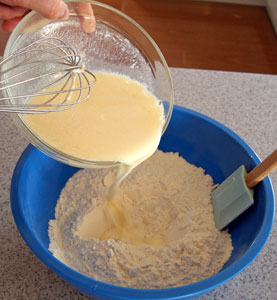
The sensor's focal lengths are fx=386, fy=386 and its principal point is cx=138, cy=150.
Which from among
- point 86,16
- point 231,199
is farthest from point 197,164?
point 86,16

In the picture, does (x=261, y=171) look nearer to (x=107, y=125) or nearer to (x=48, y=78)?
(x=107, y=125)

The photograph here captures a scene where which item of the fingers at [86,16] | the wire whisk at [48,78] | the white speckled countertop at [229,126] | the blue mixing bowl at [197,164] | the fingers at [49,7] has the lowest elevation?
the white speckled countertop at [229,126]

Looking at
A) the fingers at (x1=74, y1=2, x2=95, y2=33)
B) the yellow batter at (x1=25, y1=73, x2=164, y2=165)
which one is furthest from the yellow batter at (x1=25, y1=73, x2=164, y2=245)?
the fingers at (x1=74, y1=2, x2=95, y2=33)

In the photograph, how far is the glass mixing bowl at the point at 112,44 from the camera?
80 centimetres

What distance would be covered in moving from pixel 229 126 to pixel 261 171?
360mm

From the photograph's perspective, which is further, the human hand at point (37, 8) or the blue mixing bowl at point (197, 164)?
the human hand at point (37, 8)

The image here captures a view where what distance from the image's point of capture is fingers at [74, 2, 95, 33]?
80 centimetres

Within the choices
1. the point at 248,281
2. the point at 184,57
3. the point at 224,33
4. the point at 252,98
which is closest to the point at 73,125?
the point at 248,281

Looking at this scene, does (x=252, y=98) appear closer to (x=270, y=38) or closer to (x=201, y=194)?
(x=201, y=194)

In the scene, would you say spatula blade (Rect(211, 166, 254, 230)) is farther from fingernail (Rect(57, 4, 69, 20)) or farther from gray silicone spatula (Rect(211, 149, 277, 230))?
fingernail (Rect(57, 4, 69, 20))

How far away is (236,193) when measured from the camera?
0.82 m

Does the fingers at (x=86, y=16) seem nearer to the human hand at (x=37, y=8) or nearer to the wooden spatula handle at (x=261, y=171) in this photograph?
the human hand at (x=37, y=8)

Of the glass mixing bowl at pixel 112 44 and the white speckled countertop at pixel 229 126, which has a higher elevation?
the glass mixing bowl at pixel 112 44

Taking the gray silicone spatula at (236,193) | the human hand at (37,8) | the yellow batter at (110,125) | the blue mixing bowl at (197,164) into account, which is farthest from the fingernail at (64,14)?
the gray silicone spatula at (236,193)
